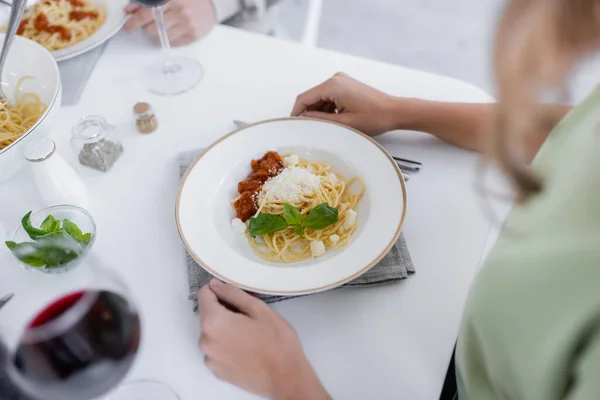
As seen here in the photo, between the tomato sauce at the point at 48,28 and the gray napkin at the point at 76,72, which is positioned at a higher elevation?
the tomato sauce at the point at 48,28

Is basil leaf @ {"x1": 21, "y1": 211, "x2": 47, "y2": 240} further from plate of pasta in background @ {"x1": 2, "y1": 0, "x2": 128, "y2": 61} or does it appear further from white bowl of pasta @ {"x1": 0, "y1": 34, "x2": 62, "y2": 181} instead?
plate of pasta in background @ {"x1": 2, "y1": 0, "x2": 128, "y2": 61}

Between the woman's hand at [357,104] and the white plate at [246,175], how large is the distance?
0.14ft

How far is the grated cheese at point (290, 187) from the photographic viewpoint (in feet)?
2.98

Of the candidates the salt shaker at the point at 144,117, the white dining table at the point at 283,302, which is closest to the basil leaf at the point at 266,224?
the white dining table at the point at 283,302

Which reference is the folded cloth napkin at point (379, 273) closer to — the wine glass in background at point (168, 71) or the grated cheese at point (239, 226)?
the grated cheese at point (239, 226)

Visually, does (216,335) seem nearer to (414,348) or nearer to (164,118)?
(414,348)

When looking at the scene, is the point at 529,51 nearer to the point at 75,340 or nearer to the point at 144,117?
the point at 75,340

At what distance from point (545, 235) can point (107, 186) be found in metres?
0.74

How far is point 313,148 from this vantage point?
3.34ft

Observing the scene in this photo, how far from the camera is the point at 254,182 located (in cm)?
96

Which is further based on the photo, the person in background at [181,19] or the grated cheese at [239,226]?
the person in background at [181,19]

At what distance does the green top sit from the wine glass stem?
808 millimetres

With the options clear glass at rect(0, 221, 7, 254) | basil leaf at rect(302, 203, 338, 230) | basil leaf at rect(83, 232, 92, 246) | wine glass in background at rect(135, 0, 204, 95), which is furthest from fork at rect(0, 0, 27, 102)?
basil leaf at rect(302, 203, 338, 230)

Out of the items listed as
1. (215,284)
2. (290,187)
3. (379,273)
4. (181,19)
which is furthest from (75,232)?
(181,19)
